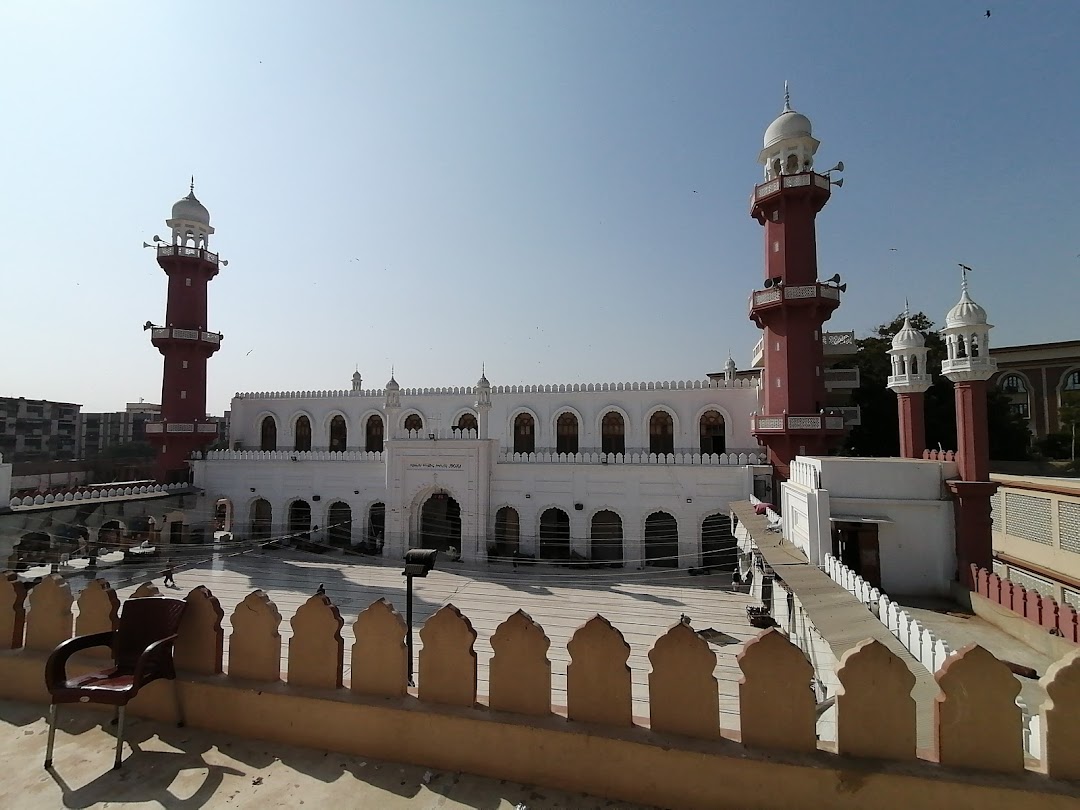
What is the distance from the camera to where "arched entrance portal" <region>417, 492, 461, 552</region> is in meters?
21.2

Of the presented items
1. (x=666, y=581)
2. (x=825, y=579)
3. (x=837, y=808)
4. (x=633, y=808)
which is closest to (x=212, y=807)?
(x=633, y=808)

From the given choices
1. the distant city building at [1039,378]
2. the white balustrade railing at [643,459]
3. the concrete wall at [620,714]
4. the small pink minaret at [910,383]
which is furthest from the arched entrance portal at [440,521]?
the distant city building at [1039,378]

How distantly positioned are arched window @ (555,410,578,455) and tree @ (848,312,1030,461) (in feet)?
37.6

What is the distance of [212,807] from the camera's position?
251 cm

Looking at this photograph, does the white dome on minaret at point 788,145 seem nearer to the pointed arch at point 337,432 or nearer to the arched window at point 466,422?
the arched window at point 466,422

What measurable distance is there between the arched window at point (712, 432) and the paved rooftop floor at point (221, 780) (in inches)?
772

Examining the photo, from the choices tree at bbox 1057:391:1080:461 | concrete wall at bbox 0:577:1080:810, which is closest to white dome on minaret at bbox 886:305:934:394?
concrete wall at bbox 0:577:1080:810

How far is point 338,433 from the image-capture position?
25.9 m

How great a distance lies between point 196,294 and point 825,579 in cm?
2619

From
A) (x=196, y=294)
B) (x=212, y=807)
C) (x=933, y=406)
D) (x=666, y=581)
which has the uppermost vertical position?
(x=196, y=294)

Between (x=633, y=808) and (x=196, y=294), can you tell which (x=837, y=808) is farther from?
(x=196, y=294)

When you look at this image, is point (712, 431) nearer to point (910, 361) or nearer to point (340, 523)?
point (910, 361)

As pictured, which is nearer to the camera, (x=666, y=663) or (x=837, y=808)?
(x=837, y=808)

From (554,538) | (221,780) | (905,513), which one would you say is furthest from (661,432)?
(221,780)
